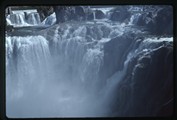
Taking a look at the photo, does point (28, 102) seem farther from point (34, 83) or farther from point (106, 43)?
point (106, 43)

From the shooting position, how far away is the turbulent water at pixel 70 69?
278 centimetres

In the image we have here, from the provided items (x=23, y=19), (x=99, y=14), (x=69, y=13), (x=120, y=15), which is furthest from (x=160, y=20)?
(x=23, y=19)

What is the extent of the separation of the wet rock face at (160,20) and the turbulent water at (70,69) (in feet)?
0.15

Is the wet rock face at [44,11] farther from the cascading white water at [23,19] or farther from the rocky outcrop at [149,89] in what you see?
the rocky outcrop at [149,89]

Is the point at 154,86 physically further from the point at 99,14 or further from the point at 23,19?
the point at 23,19

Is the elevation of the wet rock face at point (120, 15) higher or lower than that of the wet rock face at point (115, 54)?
higher

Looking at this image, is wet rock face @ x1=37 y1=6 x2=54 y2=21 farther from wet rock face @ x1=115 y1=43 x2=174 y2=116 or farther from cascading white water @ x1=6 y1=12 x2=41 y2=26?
wet rock face @ x1=115 y1=43 x2=174 y2=116

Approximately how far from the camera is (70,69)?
280 cm

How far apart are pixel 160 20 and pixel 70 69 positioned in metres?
0.59

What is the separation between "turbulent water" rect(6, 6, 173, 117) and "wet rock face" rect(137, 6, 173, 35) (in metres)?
0.05

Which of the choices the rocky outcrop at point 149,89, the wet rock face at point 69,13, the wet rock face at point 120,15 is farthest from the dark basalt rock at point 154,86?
the wet rock face at point 69,13
